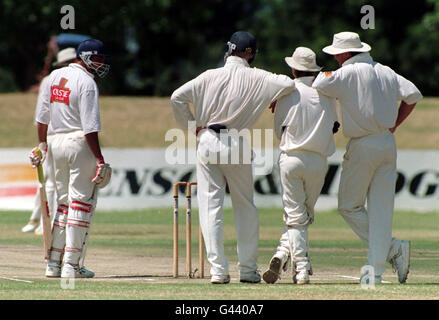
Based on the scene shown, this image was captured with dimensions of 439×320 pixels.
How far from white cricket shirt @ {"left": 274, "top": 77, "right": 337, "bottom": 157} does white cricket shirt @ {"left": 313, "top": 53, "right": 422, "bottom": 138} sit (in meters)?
0.12

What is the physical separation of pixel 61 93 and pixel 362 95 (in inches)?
105

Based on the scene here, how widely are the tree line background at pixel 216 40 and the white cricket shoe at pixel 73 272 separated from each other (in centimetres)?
3293

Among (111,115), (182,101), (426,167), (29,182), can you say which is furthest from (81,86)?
(111,115)

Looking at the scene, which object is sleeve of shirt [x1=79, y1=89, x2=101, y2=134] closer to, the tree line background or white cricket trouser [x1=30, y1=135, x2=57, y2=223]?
white cricket trouser [x1=30, y1=135, x2=57, y2=223]

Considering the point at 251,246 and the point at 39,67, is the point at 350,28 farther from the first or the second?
the point at 251,246

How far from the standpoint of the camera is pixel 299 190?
9266 mm

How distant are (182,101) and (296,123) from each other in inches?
38.2

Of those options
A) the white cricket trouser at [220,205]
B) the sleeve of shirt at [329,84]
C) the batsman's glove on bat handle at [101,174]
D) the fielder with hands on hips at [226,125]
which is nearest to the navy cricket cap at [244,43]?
the fielder with hands on hips at [226,125]

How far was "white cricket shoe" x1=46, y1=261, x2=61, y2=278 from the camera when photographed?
32.4 ft

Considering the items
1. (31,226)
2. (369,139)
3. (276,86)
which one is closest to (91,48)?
(276,86)

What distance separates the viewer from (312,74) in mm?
9406

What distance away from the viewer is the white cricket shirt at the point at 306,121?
9188 millimetres

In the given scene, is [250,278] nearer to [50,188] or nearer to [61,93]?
[61,93]

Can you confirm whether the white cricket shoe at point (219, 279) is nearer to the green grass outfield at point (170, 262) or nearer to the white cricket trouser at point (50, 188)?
the green grass outfield at point (170, 262)
